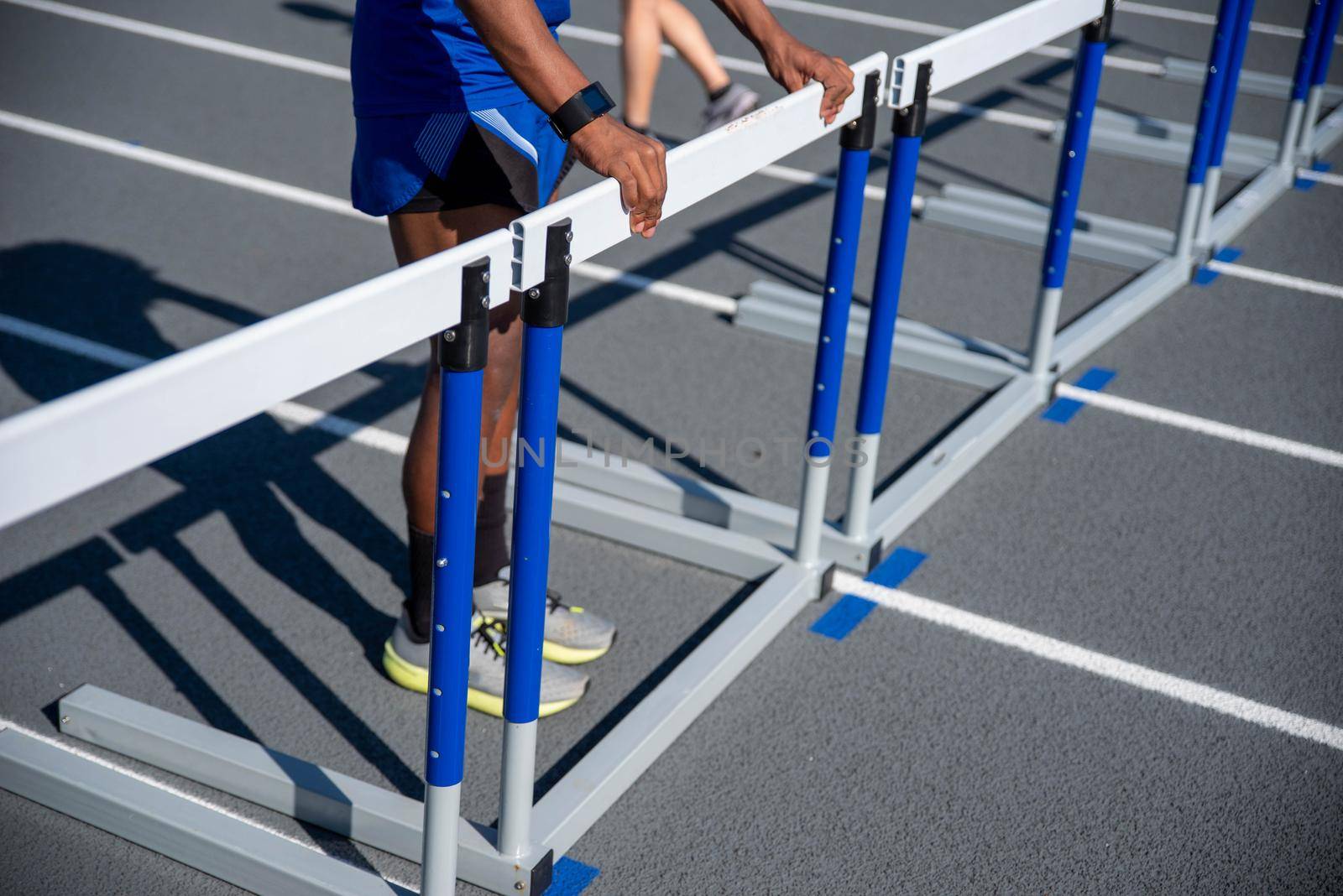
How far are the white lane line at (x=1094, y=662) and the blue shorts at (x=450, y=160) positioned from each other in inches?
57.5

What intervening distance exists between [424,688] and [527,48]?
1432 mm

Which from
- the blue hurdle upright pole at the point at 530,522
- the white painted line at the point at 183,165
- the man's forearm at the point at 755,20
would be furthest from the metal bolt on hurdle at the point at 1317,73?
the blue hurdle upright pole at the point at 530,522

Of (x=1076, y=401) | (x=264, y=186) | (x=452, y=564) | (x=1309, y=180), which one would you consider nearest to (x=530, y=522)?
(x=452, y=564)

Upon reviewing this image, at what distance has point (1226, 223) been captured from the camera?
5.75 m

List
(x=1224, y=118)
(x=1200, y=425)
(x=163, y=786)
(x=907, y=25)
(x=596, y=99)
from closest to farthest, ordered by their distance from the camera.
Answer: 1. (x=596, y=99)
2. (x=163, y=786)
3. (x=1200, y=425)
4. (x=1224, y=118)
5. (x=907, y=25)

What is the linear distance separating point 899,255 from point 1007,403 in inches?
46.7

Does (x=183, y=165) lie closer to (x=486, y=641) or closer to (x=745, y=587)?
(x=745, y=587)

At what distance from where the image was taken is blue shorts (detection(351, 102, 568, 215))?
2361mm

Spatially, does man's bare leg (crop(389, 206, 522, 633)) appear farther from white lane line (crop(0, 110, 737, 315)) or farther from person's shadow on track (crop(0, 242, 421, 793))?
white lane line (crop(0, 110, 737, 315))

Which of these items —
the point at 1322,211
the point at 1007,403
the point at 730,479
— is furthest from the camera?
the point at 1322,211

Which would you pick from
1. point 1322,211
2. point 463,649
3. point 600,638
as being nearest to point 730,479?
point 600,638

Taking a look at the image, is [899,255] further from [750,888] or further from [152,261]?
[152,261]

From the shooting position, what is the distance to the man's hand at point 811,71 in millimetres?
2725

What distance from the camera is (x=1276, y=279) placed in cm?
540
